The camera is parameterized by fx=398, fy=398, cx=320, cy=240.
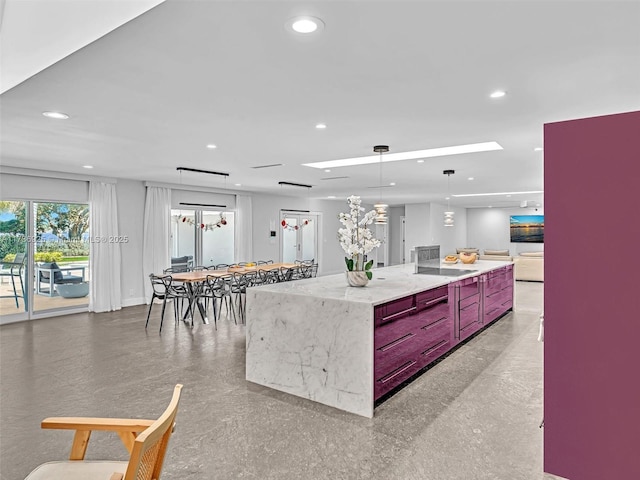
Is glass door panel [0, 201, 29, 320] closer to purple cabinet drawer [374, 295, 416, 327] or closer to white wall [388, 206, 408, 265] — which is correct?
Answer: purple cabinet drawer [374, 295, 416, 327]

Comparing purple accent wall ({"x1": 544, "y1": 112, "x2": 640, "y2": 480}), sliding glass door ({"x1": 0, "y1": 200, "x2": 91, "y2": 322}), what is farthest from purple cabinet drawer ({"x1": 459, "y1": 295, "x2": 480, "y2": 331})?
sliding glass door ({"x1": 0, "y1": 200, "x2": 91, "y2": 322})

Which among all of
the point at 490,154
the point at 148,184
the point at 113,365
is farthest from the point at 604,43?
the point at 148,184

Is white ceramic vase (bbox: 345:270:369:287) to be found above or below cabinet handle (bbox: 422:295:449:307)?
above

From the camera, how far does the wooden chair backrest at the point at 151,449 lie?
1.30 metres

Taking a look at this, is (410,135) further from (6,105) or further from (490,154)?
(6,105)

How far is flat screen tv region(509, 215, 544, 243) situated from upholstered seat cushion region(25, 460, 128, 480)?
54.9 ft

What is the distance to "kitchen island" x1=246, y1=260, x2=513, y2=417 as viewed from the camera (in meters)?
3.17

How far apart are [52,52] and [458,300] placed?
443 centimetres

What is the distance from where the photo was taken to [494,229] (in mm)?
16328

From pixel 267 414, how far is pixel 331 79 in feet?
8.53

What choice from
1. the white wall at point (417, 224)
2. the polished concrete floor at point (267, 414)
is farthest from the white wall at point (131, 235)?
the white wall at point (417, 224)

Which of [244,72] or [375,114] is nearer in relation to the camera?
[244,72]

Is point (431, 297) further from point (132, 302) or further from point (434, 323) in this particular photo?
point (132, 302)

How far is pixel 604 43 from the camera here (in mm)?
2221
